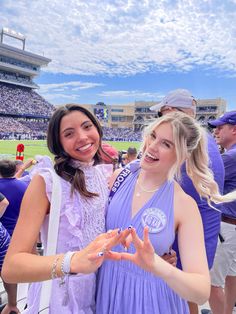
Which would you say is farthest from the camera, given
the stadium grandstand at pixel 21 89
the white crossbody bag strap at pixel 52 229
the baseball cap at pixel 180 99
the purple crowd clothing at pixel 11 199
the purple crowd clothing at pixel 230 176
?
the stadium grandstand at pixel 21 89

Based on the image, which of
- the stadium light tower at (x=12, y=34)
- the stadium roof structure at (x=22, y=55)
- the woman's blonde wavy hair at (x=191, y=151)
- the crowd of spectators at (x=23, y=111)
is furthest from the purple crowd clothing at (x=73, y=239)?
the stadium light tower at (x=12, y=34)

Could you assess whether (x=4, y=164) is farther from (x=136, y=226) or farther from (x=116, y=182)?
(x=136, y=226)

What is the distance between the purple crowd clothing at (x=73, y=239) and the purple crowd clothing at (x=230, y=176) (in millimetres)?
1660

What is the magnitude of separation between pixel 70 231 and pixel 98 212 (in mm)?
185

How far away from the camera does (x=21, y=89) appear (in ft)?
226

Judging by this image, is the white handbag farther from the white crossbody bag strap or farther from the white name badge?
the white name badge

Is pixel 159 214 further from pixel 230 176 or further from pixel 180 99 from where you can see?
pixel 230 176

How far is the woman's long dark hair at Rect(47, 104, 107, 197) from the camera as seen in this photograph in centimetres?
145

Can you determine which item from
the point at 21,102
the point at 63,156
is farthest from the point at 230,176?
the point at 21,102

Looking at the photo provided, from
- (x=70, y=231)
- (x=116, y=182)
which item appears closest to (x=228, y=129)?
(x=116, y=182)

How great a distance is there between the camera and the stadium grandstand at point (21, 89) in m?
57.2

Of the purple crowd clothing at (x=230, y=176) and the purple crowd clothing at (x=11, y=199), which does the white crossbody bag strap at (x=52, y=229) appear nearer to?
the purple crowd clothing at (x=230, y=176)

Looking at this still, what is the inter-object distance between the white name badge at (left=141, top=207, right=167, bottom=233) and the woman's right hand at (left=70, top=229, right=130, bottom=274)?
0.88 ft

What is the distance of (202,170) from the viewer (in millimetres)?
1575
